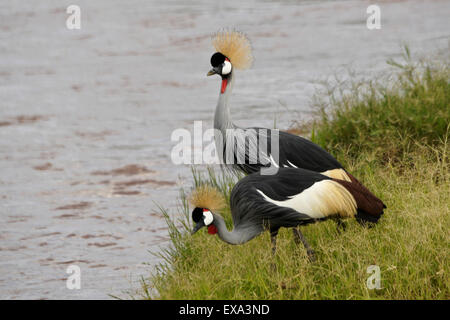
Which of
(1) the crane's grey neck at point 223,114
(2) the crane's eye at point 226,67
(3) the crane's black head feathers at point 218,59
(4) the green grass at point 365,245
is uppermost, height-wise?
(3) the crane's black head feathers at point 218,59

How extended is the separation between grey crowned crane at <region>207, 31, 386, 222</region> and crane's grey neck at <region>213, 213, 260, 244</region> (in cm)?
84

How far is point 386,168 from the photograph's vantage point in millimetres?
6641

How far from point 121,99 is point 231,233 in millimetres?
6385

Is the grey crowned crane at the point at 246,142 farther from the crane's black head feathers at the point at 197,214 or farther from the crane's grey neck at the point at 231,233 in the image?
the crane's black head feathers at the point at 197,214

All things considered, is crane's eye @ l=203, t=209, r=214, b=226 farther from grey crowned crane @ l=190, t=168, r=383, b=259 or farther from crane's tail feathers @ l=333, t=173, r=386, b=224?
crane's tail feathers @ l=333, t=173, r=386, b=224

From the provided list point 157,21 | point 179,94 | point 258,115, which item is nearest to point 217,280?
point 258,115

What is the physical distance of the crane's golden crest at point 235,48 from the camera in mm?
5863

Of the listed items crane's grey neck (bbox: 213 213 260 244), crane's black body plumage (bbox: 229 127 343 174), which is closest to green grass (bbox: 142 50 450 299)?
crane's grey neck (bbox: 213 213 260 244)

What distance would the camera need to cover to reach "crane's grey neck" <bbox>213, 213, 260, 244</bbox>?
15.8 ft

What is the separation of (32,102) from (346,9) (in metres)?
7.34

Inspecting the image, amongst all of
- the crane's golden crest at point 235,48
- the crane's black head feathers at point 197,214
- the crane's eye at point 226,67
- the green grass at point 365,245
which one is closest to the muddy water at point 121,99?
the green grass at point 365,245

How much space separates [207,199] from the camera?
15.8ft

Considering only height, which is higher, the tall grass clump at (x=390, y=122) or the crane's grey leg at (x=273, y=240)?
the tall grass clump at (x=390, y=122)

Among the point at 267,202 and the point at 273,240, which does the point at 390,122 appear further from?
the point at 267,202
